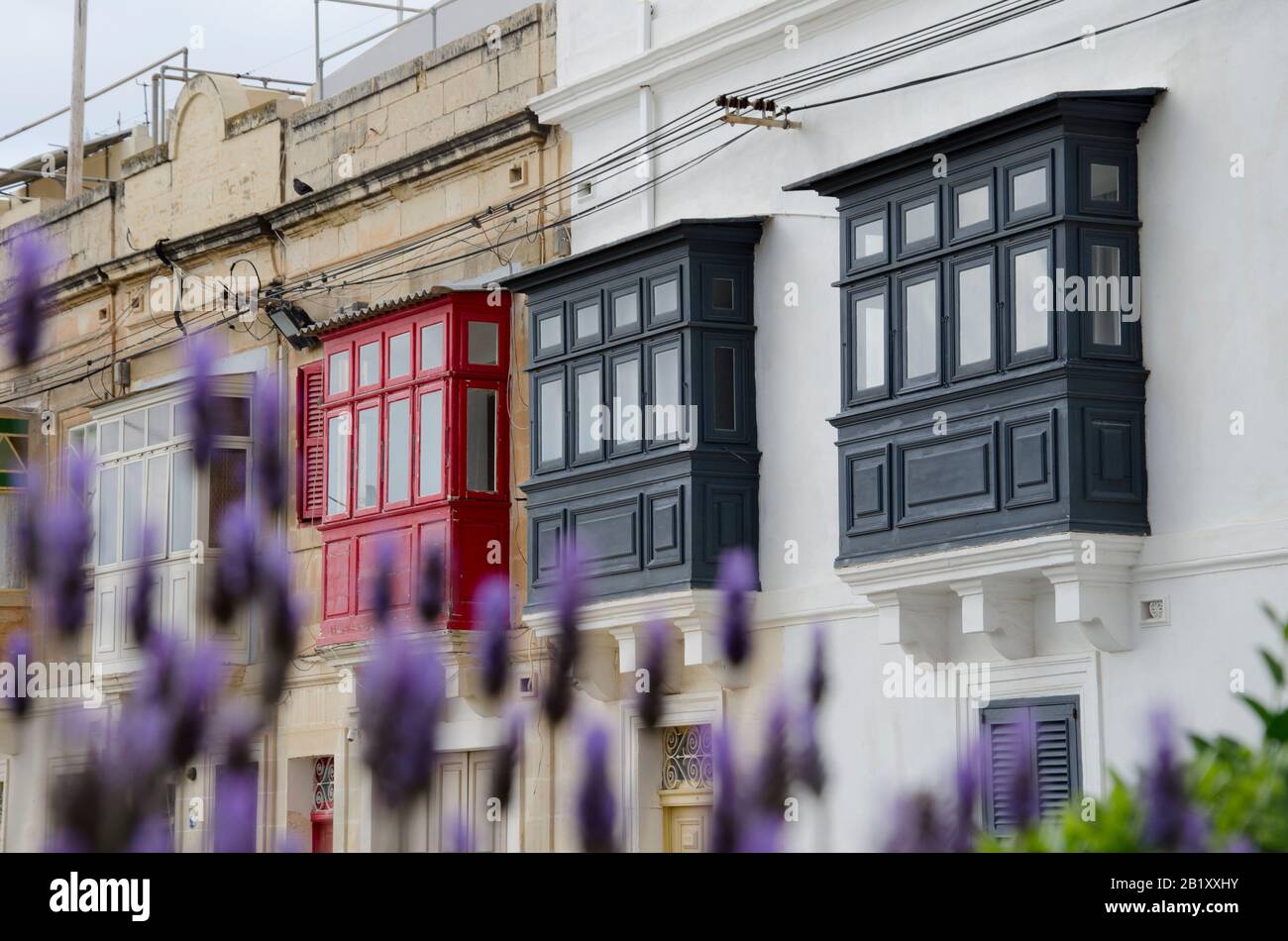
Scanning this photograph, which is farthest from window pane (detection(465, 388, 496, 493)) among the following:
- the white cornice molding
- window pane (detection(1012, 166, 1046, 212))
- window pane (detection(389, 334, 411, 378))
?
window pane (detection(1012, 166, 1046, 212))

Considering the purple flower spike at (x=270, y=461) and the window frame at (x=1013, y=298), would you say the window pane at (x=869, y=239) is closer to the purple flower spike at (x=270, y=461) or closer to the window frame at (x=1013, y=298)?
the window frame at (x=1013, y=298)

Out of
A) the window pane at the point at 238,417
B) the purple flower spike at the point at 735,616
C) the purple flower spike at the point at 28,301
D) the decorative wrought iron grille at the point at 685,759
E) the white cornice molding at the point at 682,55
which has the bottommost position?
the decorative wrought iron grille at the point at 685,759

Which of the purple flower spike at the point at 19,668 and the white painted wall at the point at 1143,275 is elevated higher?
the white painted wall at the point at 1143,275

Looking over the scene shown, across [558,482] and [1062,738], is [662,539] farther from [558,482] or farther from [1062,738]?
[1062,738]

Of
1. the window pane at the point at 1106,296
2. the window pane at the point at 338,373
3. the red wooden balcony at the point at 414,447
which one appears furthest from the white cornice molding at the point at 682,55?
the window pane at the point at 338,373

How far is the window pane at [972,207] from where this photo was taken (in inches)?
504

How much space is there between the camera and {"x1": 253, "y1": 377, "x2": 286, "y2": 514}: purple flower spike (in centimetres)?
199

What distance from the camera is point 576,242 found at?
16812mm

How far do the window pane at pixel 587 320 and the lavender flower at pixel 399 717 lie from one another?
1431 cm

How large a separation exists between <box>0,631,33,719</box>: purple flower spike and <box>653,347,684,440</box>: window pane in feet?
41.3

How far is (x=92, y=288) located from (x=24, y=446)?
217 cm

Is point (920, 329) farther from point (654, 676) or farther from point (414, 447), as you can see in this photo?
point (654, 676)

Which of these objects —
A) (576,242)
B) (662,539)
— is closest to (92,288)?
(576,242)

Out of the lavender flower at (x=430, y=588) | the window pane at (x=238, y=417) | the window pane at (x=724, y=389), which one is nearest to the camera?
the lavender flower at (x=430, y=588)
